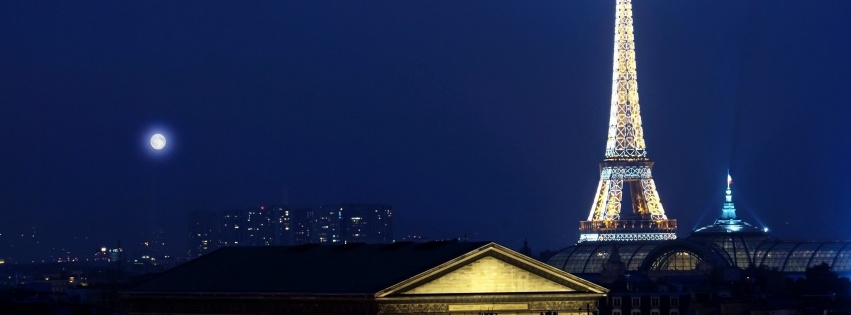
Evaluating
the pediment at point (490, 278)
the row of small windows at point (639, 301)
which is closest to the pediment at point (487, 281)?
the pediment at point (490, 278)

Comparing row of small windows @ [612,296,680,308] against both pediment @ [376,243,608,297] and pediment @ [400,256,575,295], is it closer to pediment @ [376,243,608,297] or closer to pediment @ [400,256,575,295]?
pediment @ [376,243,608,297]

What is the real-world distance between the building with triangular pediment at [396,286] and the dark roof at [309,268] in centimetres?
8

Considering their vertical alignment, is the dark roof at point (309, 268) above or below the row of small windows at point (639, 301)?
below

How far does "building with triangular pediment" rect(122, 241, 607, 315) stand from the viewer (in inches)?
4016

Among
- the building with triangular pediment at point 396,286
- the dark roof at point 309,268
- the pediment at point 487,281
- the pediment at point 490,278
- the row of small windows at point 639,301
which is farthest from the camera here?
the row of small windows at point 639,301

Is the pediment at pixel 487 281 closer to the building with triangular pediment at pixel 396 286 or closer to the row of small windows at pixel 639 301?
the building with triangular pediment at pixel 396 286

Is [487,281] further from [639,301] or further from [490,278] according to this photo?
[639,301]

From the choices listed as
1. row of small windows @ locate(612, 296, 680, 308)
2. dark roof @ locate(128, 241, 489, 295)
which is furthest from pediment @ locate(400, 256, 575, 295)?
row of small windows @ locate(612, 296, 680, 308)

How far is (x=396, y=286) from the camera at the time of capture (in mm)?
100812

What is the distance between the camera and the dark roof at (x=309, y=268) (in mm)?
103688

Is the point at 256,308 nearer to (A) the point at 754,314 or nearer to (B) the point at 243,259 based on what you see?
(B) the point at 243,259

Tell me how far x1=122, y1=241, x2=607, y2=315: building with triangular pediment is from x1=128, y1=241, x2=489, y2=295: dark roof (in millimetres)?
76

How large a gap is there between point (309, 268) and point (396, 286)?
34.8ft

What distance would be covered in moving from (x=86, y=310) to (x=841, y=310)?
4537cm
